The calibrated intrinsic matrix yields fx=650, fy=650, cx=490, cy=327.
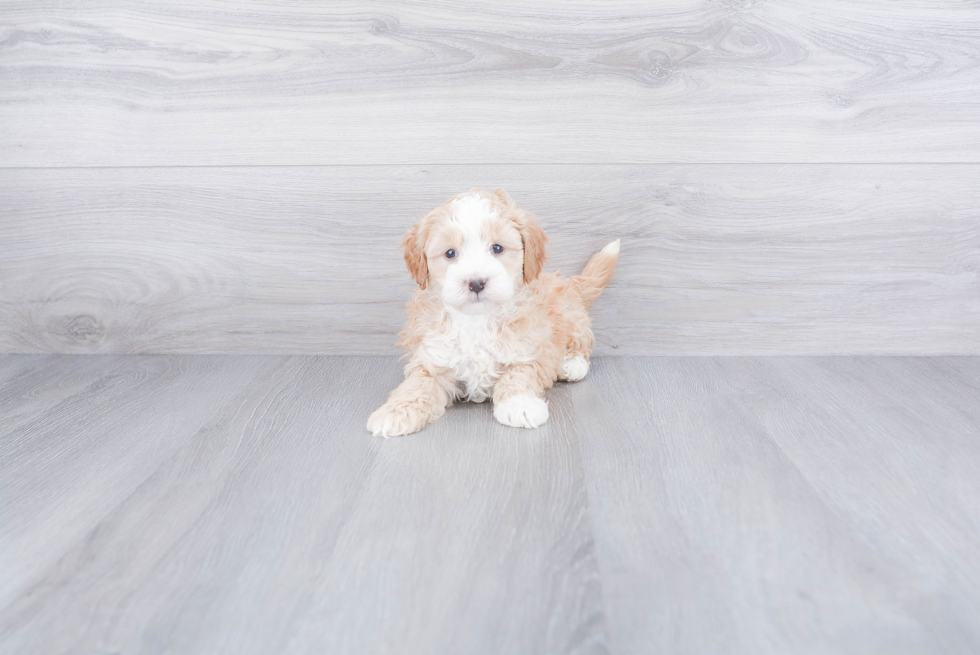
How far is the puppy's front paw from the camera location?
1.08 meters

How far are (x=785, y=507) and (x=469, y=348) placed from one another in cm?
56

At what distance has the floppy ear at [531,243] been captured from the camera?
3.68 ft

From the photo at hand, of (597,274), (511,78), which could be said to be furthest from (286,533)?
(511,78)

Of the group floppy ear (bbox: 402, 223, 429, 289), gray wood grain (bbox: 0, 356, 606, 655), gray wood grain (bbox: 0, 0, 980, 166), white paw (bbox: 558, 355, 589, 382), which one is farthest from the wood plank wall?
gray wood grain (bbox: 0, 356, 606, 655)

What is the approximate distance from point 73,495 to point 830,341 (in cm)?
148

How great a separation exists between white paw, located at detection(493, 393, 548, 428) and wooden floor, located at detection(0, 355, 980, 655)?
25mm

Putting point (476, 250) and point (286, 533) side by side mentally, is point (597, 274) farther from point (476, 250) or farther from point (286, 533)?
point (286, 533)

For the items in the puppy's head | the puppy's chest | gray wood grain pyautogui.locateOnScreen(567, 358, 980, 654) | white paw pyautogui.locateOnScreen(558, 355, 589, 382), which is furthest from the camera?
white paw pyautogui.locateOnScreen(558, 355, 589, 382)

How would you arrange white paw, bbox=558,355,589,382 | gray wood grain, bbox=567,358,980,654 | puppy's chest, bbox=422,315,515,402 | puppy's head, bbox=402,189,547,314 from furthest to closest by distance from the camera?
white paw, bbox=558,355,589,382, puppy's chest, bbox=422,315,515,402, puppy's head, bbox=402,189,547,314, gray wood grain, bbox=567,358,980,654

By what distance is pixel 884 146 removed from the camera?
1369 mm

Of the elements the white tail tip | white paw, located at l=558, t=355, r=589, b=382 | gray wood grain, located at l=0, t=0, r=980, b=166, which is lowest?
white paw, located at l=558, t=355, r=589, b=382

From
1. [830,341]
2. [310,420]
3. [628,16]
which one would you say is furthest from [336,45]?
[830,341]

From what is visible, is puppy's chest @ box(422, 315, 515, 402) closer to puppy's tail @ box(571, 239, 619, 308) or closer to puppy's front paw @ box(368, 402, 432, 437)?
puppy's front paw @ box(368, 402, 432, 437)

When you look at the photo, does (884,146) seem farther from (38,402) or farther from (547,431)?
(38,402)
